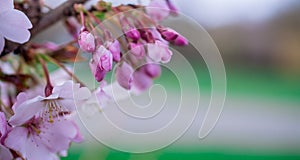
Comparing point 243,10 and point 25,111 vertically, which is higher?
point 243,10

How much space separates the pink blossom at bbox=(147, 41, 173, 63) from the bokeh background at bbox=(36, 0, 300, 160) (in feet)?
10.3

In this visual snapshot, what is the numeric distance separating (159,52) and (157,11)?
8cm

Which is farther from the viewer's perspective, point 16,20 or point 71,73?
point 71,73

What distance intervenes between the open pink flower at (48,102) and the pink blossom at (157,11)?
0.10m

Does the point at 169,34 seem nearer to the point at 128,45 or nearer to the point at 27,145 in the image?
the point at 128,45

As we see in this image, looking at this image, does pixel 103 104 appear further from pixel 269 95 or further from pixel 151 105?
pixel 269 95

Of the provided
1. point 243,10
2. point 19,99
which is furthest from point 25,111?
point 243,10

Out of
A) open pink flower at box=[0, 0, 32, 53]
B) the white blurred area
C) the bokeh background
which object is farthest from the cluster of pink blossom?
the white blurred area

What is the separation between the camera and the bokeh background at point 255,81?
484 cm

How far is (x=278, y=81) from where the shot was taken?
9.37 m

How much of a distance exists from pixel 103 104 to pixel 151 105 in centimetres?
4

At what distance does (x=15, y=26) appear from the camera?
0.38m

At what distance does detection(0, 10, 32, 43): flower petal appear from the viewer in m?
0.38

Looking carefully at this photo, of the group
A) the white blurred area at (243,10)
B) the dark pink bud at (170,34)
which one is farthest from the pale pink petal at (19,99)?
the white blurred area at (243,10)
